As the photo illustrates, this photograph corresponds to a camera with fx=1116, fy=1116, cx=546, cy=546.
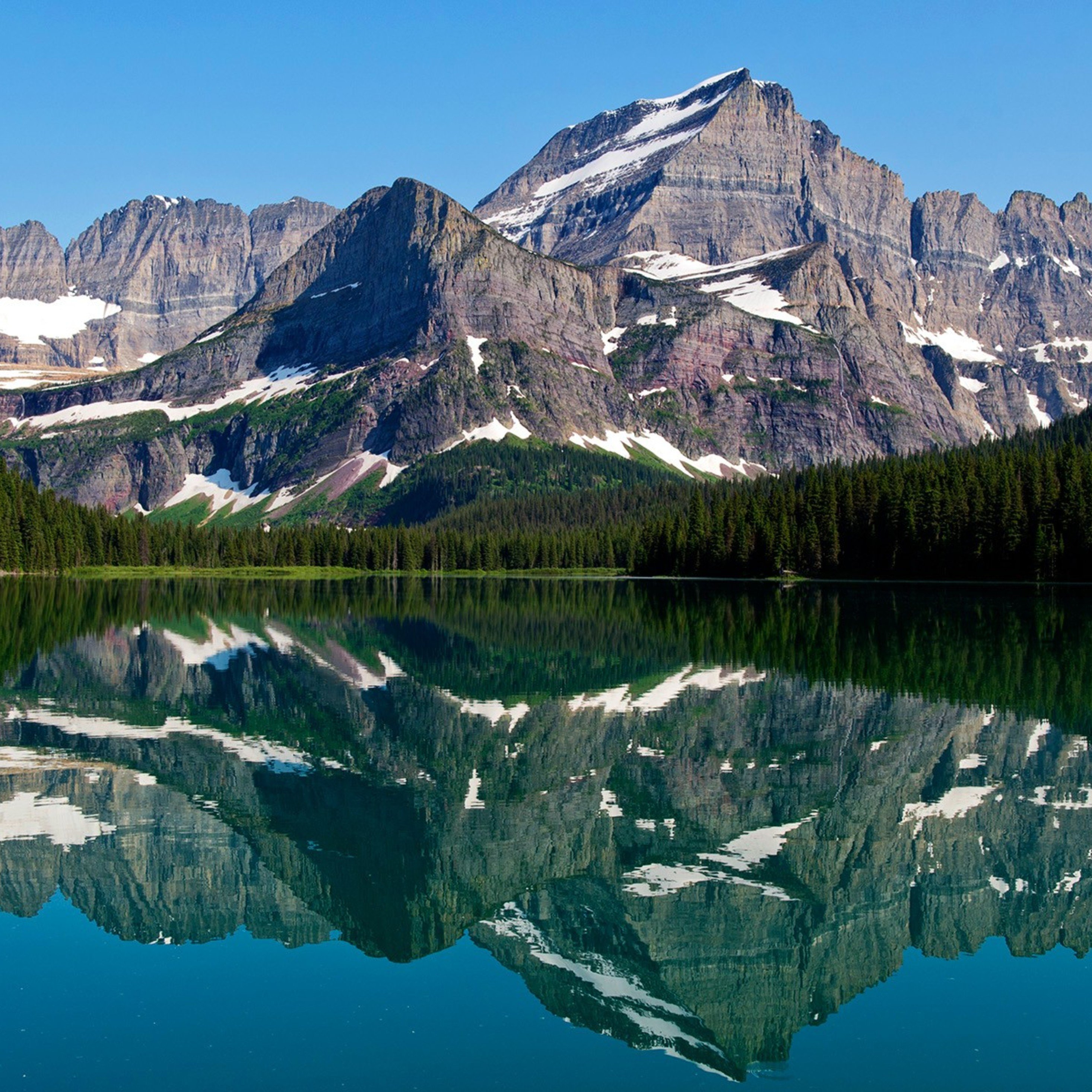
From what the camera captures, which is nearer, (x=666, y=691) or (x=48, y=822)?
(x=48, y=822)

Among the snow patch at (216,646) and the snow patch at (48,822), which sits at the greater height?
the snow patch at (216,646)

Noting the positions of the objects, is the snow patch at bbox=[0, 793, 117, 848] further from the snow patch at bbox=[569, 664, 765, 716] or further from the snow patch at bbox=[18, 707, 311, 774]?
the snow patch at bbox=[569, 664, 765, 716]

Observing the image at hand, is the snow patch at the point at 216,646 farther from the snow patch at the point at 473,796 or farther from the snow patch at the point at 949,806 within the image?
the snow patch at the point at 949,806

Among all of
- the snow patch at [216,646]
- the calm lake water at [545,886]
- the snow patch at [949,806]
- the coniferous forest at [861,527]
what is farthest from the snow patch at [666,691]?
the coniferous forest at [861,527]

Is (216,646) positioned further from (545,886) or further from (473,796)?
(545,886)

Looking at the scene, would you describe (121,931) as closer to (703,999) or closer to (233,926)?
(233,926)

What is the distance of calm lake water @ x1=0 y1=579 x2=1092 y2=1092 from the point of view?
12.5 m

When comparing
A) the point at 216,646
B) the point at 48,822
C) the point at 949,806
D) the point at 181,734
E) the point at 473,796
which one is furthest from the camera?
the point at 216,646

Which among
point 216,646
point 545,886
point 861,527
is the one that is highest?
point 861,527

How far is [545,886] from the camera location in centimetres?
1759

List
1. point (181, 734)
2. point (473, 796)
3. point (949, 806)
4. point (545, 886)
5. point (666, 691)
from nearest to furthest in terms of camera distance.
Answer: point (545, 886)
point (949, 806)
point (473, 796)
point (181, 734)
point (666, 691)

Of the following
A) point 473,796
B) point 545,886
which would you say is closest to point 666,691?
point 473,796

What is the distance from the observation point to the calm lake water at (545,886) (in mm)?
12461

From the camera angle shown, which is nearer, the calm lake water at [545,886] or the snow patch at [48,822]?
the calm lake water at [545,886]
